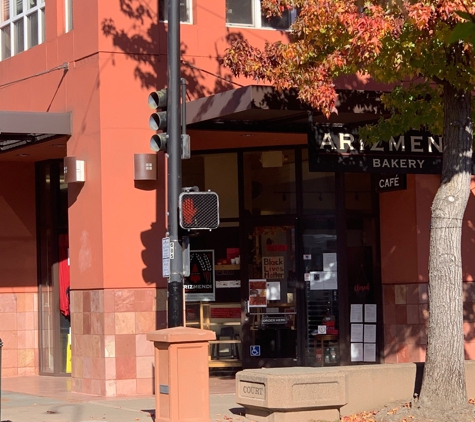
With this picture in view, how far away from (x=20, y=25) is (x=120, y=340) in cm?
660

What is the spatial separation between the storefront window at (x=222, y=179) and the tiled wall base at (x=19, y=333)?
4.20m

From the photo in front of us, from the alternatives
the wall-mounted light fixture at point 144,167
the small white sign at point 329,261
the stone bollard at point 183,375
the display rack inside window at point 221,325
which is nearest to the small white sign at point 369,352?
the small white sign at point 329,261

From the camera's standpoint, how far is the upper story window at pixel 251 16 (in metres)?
15.7

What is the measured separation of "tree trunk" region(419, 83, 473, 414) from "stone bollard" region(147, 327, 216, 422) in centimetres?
243

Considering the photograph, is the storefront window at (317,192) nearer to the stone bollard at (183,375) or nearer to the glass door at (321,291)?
the glass door at (321,291)

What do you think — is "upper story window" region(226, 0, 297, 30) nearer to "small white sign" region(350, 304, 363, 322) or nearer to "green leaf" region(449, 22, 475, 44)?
"small white sign" region(350, 304, 363, 322)

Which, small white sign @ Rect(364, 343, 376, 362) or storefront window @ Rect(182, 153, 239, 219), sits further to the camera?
storefront window @ Rect(182, 153, 239, 219)

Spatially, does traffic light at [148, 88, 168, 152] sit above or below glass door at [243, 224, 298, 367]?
above

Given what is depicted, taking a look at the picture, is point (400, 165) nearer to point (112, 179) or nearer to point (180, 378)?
point (112, 179)

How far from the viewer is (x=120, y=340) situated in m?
14.2

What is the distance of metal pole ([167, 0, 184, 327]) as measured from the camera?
34.8ft

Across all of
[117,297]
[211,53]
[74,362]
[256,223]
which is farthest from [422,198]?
[74,362]

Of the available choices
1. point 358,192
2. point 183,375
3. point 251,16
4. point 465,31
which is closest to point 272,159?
point 358,192

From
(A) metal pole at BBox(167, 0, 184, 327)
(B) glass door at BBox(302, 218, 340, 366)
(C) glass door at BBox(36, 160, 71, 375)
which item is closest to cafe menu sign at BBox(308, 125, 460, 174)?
(B) glass door at BBox(302, 218, 340, 366)
